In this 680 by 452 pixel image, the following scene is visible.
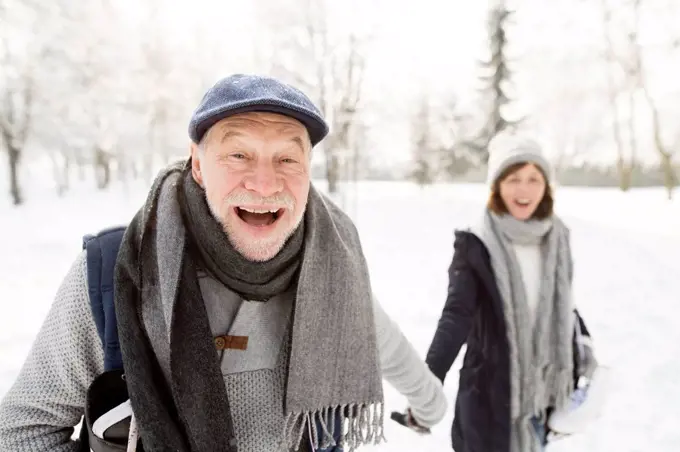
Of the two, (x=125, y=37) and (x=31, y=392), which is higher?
(x=125, y=37)

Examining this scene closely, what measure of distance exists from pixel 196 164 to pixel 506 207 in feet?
5.62

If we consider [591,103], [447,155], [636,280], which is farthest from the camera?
[447,155]

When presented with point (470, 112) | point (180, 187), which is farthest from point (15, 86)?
point (470, 112)

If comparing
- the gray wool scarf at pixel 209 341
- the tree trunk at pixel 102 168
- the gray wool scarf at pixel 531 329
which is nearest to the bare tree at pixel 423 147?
the tree trunk at pixel 102 168

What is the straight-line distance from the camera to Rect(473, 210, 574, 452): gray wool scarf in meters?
2.25

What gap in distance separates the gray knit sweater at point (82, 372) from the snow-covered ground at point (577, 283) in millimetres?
1474

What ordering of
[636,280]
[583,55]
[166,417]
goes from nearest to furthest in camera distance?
[166,417], [636,280], [583,55]

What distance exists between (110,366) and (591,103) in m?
30.1

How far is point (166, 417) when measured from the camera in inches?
48.6

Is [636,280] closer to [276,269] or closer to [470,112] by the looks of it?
[276,269]

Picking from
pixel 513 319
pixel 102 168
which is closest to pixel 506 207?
pixel 513 319

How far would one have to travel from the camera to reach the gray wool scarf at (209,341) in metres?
1.25

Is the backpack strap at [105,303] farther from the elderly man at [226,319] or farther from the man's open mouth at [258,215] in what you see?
the man's open mouth at [258,215]

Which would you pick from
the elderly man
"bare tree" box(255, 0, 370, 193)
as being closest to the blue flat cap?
the elderly man
